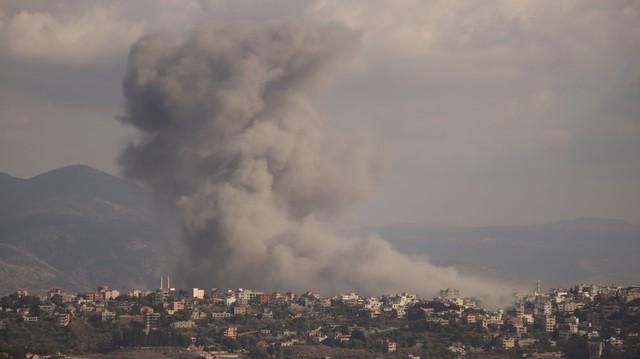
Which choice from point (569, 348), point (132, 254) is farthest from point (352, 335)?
point (132, 254)

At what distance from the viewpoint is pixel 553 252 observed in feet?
551

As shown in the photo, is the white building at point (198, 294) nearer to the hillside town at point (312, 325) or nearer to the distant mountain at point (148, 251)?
the hillside town at point (312, 325)

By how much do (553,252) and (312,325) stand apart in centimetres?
9742

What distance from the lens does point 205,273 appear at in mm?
83938

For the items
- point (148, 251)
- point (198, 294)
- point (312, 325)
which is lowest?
point (312, 325)

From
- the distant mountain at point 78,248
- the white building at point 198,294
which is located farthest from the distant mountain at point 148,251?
the white building at point 198,294

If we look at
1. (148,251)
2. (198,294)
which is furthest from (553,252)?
(198,294)

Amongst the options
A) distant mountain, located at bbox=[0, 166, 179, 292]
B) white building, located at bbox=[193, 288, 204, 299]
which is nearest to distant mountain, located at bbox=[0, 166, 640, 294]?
distant mountain, located at bbox=[0, 166, 179, 292]

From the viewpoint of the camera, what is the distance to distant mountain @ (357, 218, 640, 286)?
5517 inches

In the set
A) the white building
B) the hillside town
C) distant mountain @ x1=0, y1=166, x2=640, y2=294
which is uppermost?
distant mountain @ x1=0, y1=166, x2=640, y2=294

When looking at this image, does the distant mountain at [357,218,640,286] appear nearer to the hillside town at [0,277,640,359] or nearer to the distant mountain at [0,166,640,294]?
the distant mountain at [0,166,640,294]

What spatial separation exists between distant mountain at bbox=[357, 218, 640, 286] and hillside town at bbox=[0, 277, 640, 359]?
4523cm

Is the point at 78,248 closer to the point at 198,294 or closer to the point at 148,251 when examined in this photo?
the point at 148,251

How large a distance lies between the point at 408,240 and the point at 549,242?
22.8m
